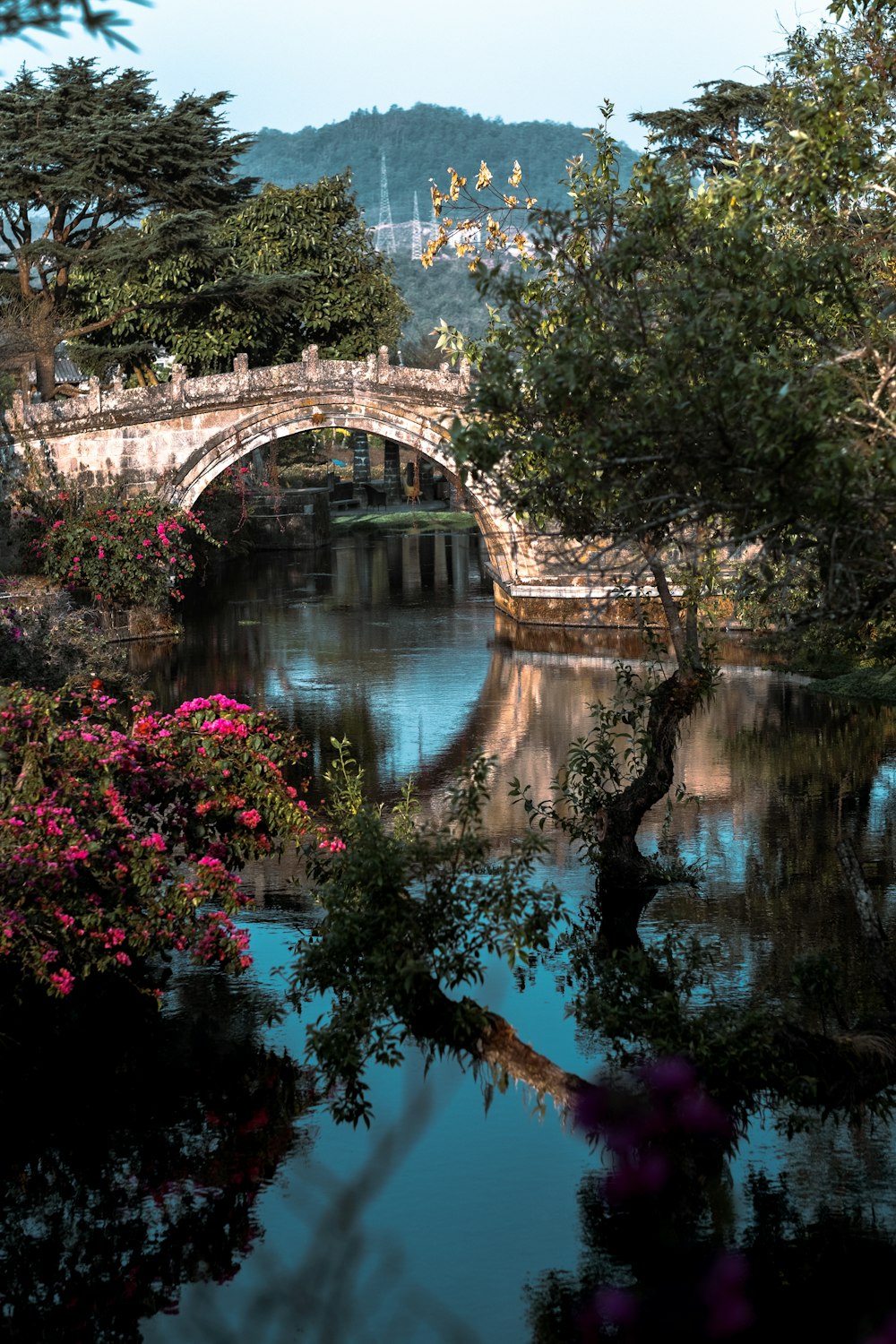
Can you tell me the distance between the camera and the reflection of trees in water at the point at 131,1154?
809 cm

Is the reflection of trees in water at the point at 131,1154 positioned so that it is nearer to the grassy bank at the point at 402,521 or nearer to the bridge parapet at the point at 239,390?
the bridge parapet at the point at 239,390

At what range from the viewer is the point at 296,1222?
28.3 feet

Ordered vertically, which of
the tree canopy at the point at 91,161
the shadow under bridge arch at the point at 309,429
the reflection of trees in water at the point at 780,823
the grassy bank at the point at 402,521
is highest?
the tree canopy at the point at 91,161

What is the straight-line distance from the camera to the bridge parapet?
93.0 ft

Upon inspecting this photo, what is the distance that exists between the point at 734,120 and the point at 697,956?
120ft

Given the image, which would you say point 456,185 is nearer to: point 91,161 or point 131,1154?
point 131,1154

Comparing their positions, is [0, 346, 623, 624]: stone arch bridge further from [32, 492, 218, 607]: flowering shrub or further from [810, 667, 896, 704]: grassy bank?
[810, 667, 896, 704]: grassy bank

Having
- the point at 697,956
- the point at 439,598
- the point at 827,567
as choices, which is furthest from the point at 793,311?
the point at 439,598

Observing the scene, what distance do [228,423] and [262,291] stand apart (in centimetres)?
532

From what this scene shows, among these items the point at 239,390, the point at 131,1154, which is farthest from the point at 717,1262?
the point at 239,390

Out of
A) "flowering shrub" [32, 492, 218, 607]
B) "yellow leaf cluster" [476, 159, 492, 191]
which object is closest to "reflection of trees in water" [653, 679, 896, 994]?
"yellow leaf cluster" [476, 159, 492, 191]

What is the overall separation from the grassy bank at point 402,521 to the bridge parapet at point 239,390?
2201 cm

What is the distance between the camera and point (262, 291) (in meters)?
32.8

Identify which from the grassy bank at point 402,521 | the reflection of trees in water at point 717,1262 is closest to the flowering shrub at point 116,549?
the reflection of trees in water at point 717,1262
